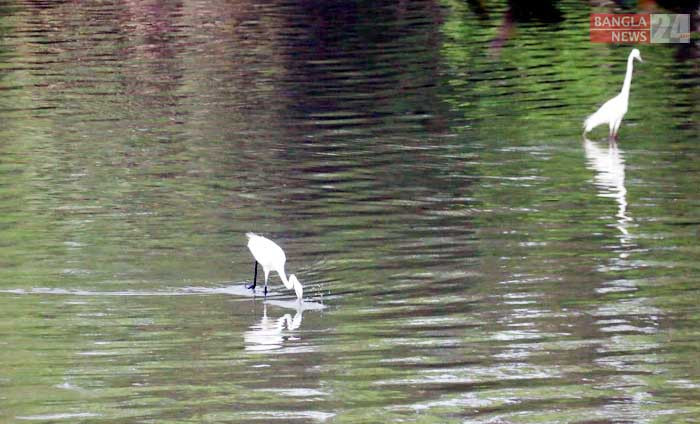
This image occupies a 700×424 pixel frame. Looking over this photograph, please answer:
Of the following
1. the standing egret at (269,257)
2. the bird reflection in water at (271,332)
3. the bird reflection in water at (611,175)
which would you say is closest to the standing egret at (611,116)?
the bird reflection in water at (611,175)

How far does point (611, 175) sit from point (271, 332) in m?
7.61

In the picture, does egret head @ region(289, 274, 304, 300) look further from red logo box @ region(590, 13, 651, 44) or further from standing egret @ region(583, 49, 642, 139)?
red logo box @ region(590, 13, 651, 44)

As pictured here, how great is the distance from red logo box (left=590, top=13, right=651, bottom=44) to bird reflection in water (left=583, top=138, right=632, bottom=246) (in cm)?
1261

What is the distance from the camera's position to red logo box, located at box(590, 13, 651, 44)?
108ft

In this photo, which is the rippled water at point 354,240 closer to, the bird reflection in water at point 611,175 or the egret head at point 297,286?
the bird reflection in water at point 611,175

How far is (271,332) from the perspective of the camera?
11289 millimetres

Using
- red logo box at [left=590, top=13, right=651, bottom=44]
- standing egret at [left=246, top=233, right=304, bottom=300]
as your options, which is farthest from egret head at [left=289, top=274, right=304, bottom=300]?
red logo box at [left=590, top=13, right=651, bottom=44]

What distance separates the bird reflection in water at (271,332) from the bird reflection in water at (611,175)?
390 cm

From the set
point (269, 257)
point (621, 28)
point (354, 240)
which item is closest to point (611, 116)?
point (354, 240)

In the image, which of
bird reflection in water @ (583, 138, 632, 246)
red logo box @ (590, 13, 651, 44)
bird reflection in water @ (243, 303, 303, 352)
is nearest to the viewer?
bird reflection in water @ (243, 303, 303, 352)

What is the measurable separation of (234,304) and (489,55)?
18.9 meters

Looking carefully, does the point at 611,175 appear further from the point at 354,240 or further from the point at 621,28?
the point at 621,28

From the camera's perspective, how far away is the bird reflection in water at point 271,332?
35.8 ft

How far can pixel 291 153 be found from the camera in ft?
65.0
